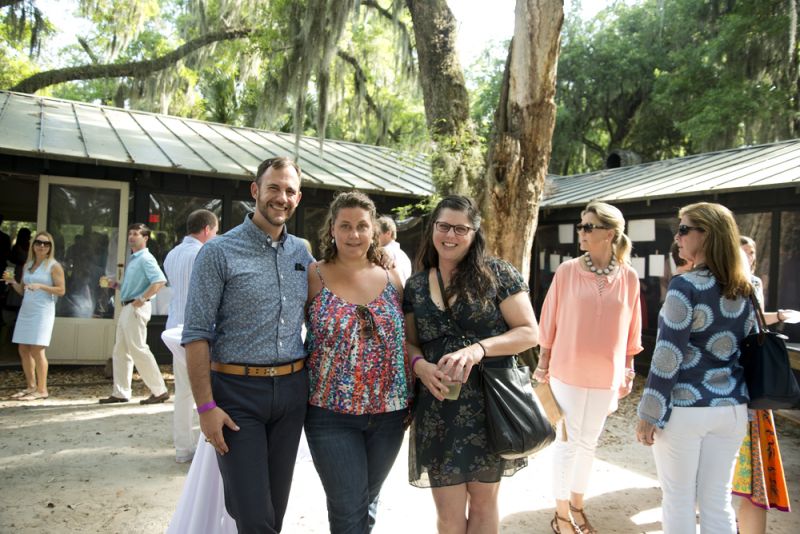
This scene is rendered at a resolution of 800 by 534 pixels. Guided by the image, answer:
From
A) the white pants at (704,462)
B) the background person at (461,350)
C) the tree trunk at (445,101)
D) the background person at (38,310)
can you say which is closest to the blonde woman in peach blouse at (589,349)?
the white pants at (704,462)

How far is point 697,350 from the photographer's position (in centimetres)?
243

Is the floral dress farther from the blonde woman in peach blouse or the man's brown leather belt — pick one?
the blonde woman in peach blouse

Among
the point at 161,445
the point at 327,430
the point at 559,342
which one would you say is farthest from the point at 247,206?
the point at 327,430

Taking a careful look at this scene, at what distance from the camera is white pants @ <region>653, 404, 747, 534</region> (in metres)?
2.37

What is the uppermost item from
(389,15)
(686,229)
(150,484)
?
(389,15)

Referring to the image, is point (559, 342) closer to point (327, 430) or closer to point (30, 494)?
point (327, 430)

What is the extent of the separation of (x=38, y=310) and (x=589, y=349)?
5524 millimetres

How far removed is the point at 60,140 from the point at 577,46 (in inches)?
661

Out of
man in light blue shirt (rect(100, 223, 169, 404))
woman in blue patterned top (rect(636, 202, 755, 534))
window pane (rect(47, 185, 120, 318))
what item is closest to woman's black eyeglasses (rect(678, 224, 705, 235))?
woman in blue patterned top (rect(636, 202, 755, 534))

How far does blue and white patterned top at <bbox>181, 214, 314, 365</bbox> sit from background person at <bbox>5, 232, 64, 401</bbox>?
4.72 meters

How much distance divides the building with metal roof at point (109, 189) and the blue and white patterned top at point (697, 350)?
494 cm

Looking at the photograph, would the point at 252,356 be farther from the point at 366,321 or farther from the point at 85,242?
the point at 85,242

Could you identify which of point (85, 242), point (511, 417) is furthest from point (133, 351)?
point (511, 417)

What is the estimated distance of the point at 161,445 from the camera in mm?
4777
